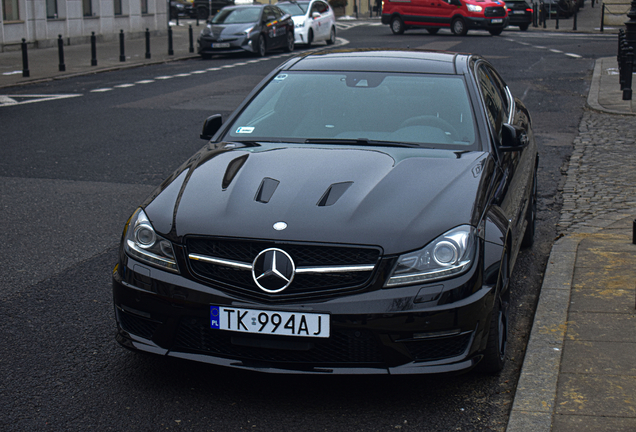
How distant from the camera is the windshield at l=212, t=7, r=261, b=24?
82.1 feet

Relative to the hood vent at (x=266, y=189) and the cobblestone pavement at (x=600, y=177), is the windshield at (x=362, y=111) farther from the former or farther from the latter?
the cobblestone pavement at (x=600, y=177)

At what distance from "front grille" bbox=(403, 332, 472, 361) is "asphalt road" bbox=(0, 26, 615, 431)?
0.26 meters

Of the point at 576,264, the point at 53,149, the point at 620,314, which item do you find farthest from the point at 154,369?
the point at 53,149

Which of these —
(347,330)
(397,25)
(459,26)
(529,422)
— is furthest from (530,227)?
(397,25)

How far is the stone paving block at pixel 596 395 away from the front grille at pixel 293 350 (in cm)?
83

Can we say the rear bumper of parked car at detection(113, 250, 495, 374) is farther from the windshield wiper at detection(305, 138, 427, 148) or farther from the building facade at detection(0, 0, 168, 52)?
the building facade at detection(0, 0, 168, 52)

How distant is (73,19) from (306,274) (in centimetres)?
2758

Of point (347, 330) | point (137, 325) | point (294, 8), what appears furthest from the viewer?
point (294, 8)

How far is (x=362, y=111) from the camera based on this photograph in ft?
16.2

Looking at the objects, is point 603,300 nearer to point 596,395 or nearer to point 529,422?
point 596,395

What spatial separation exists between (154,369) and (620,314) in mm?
2515

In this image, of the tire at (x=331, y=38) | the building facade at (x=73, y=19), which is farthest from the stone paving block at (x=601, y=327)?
the tire at (x=331, y=38)

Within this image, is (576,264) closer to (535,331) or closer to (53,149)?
(535,331)

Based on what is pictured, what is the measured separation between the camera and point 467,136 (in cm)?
466
